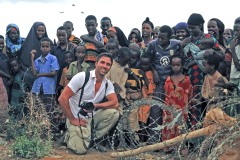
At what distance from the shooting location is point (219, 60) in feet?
19.1

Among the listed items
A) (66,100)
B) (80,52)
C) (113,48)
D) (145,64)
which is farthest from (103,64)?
(80,52)

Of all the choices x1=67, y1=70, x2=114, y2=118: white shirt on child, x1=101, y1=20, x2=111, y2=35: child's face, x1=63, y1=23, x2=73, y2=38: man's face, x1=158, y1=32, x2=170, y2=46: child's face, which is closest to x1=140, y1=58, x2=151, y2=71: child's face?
x1=158, y1=32, x2=170, y2=46: child's face

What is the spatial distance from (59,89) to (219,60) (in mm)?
2788

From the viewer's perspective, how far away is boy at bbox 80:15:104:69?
7188mm

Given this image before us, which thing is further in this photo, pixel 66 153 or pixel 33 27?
pixel 33 27

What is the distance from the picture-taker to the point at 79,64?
704 cm

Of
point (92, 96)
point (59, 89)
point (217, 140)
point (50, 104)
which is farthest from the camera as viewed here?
point (59, 89)

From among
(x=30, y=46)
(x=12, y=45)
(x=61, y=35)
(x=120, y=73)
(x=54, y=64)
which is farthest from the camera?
(x=12, y=45)

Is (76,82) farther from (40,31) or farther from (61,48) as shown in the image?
(40,31)

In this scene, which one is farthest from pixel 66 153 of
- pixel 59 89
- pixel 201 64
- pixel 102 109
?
pixel 201 64

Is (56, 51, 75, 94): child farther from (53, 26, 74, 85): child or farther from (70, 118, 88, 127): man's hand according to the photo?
(70, 118, 88, 127): man's hand

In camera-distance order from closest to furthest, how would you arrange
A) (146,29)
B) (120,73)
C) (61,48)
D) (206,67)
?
(206,67) < (120,73) < (61,48) < (146,29)

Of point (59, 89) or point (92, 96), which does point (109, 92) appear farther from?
point (59, 89)

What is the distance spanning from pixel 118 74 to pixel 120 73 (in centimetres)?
3
